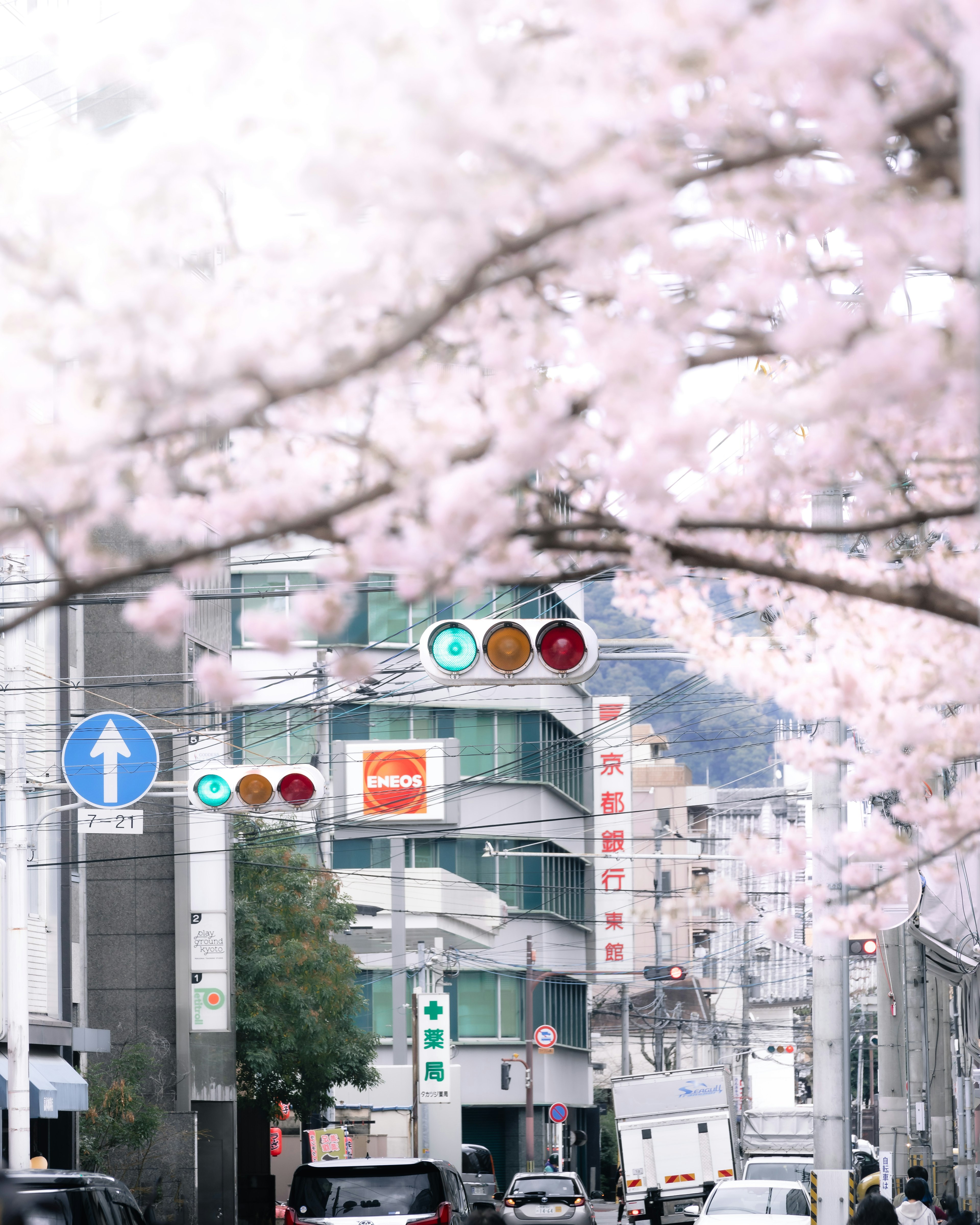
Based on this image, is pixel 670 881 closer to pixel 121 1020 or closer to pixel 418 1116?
pixel 418 1116

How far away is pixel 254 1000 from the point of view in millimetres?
35375

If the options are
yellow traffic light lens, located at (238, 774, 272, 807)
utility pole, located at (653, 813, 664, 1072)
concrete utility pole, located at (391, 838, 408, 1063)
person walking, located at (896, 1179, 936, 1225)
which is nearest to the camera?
person walking, located at (896, 1179, 936, 1225)

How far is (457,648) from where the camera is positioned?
1218 centimetres

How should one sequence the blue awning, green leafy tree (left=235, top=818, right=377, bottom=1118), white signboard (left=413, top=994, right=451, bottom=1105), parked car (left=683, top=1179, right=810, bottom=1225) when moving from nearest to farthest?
parked car (left=683, top=1179, right=810, bottom=1225)
the blue awning
white signboard (left=413, top=994, right=451, bottom=1105)
green leafy tree (left=235, top=818, right=377, bottom=1118)

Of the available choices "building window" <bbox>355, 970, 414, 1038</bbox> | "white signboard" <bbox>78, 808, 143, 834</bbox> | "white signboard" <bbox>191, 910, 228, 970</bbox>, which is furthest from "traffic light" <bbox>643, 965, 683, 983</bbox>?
"white signboard" <bbox>78, 808, 143, 834</bbox>

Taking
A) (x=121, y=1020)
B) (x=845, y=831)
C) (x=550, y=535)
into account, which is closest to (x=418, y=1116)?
(x=121, y=1020)

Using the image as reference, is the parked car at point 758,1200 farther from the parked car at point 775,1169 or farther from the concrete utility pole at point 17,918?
the parked car at point 775,1169

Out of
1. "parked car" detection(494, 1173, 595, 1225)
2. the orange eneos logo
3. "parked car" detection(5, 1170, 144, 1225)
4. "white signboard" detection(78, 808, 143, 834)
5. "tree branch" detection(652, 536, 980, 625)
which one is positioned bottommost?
"parked car" detection(494, 1173, 595, 1225)

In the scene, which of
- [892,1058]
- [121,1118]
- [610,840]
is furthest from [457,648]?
[610,840]

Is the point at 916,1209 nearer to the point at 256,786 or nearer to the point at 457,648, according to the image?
the point at 256,786

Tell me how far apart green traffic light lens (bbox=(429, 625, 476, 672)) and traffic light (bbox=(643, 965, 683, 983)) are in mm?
28134

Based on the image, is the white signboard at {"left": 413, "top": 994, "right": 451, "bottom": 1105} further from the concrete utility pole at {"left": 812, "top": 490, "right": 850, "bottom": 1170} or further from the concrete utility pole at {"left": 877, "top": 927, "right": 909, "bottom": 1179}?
the concrete utility pole at {"left": 812, "top": 490, "right": 850, "bottom": 1170}

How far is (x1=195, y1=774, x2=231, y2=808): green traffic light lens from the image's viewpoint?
1873cm

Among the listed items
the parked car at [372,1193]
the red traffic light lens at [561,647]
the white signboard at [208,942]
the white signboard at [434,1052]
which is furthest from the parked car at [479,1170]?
the red traffic light lens at [561,647]
